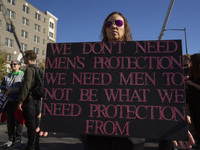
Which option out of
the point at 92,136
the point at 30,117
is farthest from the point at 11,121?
the point at 92,136

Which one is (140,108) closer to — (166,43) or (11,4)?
(166,43)

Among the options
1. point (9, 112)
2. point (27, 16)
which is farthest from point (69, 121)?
point (27, 16)

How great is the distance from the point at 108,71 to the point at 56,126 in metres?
0.67

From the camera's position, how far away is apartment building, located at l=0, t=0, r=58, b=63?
29.6 m

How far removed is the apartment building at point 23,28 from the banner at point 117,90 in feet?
87.0

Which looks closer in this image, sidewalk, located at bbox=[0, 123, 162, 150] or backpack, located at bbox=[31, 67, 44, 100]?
backpack, located at bbox=[31, 67, 44, 100]

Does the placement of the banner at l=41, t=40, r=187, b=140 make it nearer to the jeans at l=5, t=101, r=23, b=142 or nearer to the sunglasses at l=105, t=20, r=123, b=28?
the sunglasses at l=105, t=20, r=123, b=28

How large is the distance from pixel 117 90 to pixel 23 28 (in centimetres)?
3660

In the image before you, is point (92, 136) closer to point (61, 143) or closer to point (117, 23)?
point (117, 23)

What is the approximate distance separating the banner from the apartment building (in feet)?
87.0

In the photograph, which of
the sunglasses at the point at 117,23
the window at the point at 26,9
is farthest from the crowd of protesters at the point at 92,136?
the window at the point at 26,9

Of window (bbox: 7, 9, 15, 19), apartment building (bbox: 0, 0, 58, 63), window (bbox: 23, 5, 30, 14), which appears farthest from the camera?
window (bbox: 23, 5, 30, 14)

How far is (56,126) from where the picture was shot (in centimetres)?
152

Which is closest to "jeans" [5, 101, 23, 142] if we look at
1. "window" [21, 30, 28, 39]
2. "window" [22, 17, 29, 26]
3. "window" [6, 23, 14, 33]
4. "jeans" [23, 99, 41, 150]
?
"jeans" [23, 99, 41, 150]
